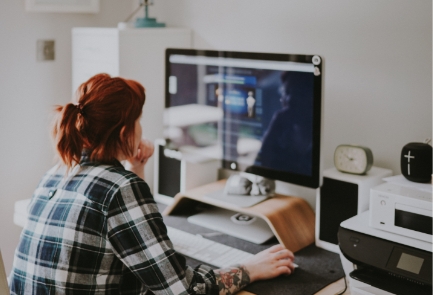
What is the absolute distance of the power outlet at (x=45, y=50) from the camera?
2441 mm

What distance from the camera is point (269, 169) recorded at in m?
1.91

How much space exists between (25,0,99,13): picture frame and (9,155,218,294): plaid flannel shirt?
1.12 m

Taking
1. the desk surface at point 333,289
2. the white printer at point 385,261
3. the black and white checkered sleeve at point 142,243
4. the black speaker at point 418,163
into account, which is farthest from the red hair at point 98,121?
the black speaker at point 418,163

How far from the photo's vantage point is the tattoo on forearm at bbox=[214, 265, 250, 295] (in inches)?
59.5

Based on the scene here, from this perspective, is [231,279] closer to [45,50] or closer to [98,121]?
[98,121]

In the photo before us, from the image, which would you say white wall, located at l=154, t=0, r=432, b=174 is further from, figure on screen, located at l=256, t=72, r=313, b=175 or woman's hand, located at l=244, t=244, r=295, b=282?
woman's hand, located at l=244, t=244, r=295, b=282

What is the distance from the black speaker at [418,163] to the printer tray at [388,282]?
30 centimetres

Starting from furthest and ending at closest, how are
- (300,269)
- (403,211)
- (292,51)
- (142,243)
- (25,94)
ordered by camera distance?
1. (25,94)
2. (292,51)
3. (300,269)
4. (403,211)
5. (142,243)

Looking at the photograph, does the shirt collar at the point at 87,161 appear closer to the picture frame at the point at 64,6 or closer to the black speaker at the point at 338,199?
the black speaker at the point at 338,199

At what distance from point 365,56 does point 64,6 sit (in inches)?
49.0

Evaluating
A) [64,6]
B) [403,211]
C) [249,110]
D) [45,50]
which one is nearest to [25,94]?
[45,50]

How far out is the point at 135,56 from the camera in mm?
2314

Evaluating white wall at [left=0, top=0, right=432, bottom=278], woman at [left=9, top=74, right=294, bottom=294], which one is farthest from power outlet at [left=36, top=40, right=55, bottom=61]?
woman at [left=9, top=74, right=294, bottom=294]

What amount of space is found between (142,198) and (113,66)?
3.41ft
